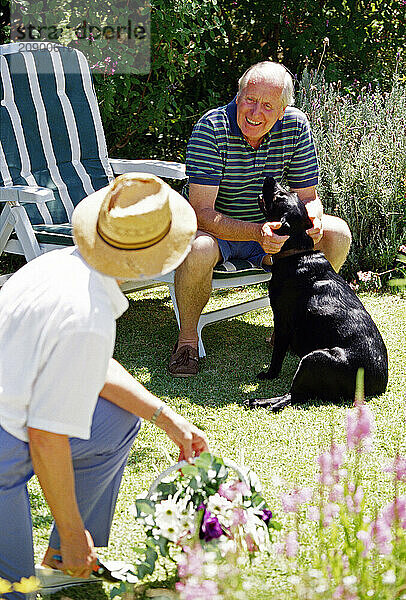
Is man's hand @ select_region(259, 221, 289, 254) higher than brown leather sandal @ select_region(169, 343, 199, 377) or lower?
higher

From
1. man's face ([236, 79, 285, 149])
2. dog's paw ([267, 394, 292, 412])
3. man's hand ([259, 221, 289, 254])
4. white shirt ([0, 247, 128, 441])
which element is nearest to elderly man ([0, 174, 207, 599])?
white shirt ([0, 247, 128, 441])

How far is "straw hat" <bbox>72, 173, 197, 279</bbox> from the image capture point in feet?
5.34

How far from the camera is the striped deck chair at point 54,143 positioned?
4172 millimetres

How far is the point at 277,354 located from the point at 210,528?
1.77m

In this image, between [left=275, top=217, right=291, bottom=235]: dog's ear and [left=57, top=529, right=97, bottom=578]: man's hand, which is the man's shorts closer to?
[left=275, top=217, right=291, bottom=235]: dog's ear

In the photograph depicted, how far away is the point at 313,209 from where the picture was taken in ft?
12.6

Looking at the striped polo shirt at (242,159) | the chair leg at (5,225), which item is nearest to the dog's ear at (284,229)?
the striped polo shirt at (242,159)

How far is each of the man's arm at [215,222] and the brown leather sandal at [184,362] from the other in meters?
0.57

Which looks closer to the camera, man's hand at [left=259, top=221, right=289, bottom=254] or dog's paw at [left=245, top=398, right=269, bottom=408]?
dog's paw at [left=245, top=398, right=269, bottom=408]

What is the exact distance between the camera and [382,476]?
2656 mm

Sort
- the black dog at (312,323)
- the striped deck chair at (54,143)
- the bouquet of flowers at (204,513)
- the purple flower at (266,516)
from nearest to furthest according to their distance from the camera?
1. the bouquet of flowers at (204,513)
2. the purple flower at (266,516)
3. the black dog at (312,323)
4. the striped deck chair at (54,143)

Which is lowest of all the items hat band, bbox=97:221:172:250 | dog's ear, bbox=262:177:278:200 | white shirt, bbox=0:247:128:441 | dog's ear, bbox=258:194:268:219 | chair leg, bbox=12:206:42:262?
chair leg, bbox=12:206:42:262

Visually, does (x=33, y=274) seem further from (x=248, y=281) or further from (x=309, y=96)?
(x=309, y=96)

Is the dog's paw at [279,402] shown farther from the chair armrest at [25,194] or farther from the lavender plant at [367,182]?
the lavender plant at [367,182]
